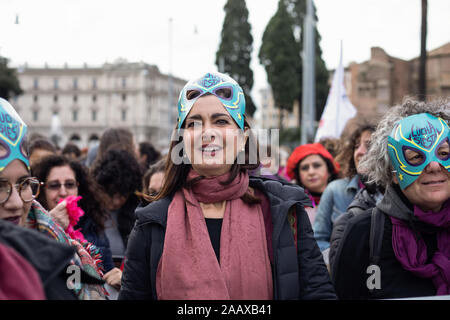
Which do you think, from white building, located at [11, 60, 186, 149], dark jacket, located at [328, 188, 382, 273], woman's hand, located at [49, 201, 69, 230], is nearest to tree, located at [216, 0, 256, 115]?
dark jacket, located at [328, 188, 382, 273]

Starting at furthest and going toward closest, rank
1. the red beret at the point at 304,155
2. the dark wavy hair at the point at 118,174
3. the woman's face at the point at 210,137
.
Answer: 1. the red beret at the point at 304,155
2. the dark wavy hair at the point at 118,174
3. the woman's face at the point at 210,137

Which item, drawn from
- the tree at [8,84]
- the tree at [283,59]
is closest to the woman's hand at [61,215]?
the tree at [283,59]

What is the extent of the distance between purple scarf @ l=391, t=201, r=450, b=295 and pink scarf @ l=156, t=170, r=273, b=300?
0.86 meters

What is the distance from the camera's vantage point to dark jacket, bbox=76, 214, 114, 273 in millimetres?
3592

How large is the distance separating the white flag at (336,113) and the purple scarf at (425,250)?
5103mm

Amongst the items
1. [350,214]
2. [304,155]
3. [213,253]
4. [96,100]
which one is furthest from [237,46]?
[96,100]

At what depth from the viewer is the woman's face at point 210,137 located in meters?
2.25

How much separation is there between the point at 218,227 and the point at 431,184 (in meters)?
1.19

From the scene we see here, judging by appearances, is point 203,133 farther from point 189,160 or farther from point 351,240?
point 351,240

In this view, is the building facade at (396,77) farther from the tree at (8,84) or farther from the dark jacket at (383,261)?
the tree at (8,84)

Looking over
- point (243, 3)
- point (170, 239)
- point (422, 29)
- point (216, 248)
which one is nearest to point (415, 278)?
point (216, 248)

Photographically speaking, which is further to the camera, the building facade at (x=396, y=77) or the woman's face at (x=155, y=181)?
the building facade at (x=396, y=77)

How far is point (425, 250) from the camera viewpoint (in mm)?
2531

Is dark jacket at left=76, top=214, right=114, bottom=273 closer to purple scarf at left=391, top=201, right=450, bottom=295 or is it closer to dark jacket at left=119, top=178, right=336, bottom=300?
dark jacket at left=119, top=178, right=336, bottom=300
